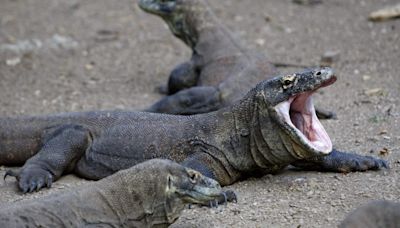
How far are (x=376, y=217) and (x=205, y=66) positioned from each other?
15.9ft

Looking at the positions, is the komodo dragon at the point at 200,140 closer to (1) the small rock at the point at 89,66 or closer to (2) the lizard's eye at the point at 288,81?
(2) the lizard's eye at the point at 288,81

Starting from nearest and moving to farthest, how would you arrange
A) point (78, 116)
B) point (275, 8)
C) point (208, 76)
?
point (78, 116) < point (208, 76) < point (275, 8)

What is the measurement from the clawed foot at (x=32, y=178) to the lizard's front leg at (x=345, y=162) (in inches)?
72.4

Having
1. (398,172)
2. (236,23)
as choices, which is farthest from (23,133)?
(236,23)

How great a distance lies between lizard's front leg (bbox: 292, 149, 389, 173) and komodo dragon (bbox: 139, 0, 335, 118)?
5.23ft

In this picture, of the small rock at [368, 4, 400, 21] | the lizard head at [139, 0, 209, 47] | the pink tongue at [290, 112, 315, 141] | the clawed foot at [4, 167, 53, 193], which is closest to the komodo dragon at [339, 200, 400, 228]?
the pink tongue at [290, 112, 315, 141]

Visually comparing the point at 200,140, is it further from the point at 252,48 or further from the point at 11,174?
the point at 252,48

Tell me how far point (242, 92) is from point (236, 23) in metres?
3.73

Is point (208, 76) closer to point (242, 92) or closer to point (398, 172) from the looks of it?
point (242, 92)

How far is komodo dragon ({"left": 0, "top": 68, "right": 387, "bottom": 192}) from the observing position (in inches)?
242

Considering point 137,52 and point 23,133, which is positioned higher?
point 23,133

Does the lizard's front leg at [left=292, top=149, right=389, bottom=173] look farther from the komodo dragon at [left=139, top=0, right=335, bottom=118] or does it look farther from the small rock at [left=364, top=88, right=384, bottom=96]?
the small rock at [left=364, top=88, right=384, bottom=96]

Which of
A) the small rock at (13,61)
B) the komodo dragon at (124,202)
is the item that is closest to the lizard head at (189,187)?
the komodo dragon at (124,202)

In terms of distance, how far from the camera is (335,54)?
408 inches
